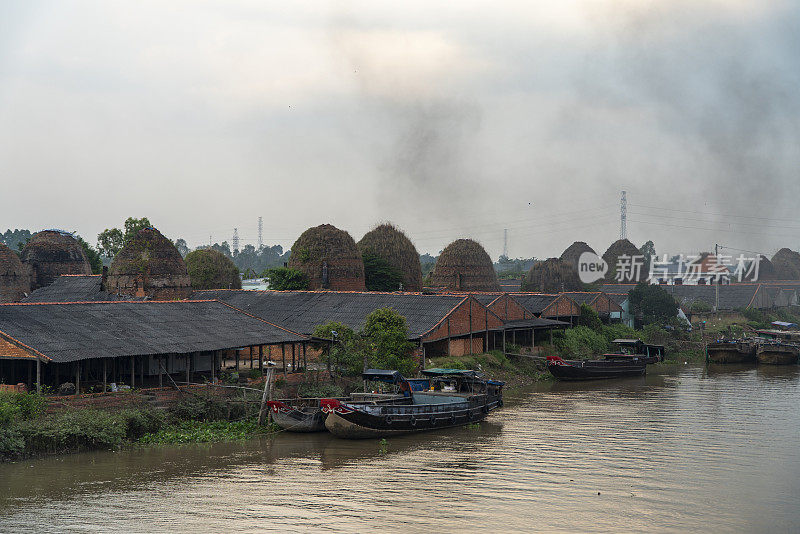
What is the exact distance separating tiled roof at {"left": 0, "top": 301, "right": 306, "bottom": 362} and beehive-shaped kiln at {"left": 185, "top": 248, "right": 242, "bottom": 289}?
24825 millimetres

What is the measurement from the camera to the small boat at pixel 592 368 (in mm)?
43812

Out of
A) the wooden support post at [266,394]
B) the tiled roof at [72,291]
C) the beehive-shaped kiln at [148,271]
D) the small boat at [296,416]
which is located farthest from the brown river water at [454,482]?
the tiled roof at [72,291]

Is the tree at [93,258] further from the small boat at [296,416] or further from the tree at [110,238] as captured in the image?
the small boat at [296,416]

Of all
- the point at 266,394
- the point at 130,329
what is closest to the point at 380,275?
the point at 130,329

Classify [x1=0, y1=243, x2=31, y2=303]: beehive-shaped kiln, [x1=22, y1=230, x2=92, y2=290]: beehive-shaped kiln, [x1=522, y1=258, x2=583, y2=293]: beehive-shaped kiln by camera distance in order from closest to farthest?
[x1=0, y1=243, x2=31, y2=303]: beehive-shaped kiln, [x1=22, y1=230, x2=92, y2=290]: beehive-shaped kiln, [x1=522, y1=258, x2=583, y2=293]: beehive-shaped kiln

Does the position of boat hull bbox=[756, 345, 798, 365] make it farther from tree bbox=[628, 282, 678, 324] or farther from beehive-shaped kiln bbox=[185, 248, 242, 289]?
beehive-shaped kiln bbox=[185, 248, 242, 289]

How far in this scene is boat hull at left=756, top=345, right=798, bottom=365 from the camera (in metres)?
52.2

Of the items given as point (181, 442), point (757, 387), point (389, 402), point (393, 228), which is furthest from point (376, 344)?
point (393, 228)

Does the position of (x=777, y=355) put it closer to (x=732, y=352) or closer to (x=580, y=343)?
(x=732, y=352)

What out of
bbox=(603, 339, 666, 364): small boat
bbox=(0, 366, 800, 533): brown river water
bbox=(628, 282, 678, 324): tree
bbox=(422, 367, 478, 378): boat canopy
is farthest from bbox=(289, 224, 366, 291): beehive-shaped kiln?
bbox=(0, 366, 800, 533): brown river water

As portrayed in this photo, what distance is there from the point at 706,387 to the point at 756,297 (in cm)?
3832

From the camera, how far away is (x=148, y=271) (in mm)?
45250

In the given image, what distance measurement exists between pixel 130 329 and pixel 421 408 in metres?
11.2

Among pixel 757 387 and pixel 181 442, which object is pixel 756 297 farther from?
pixel 181 442
